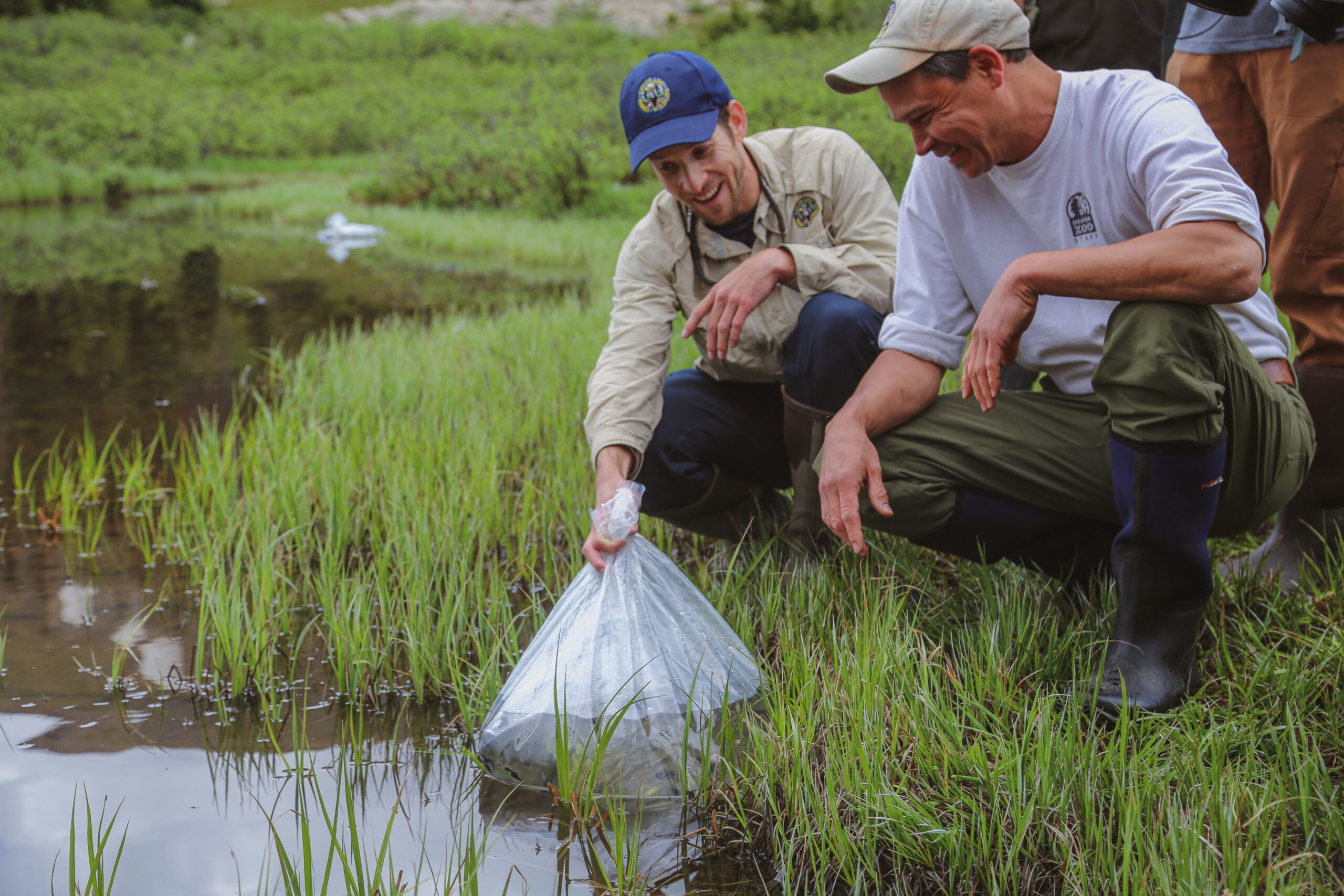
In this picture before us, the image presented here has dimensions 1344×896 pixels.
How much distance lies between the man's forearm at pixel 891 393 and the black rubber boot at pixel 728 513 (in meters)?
0.49

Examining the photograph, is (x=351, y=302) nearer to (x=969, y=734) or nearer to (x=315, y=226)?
(x=315, y=226)

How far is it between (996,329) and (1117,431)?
0.25 metres

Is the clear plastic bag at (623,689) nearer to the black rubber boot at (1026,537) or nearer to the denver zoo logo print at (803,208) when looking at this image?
the black rubber boot at (1026,537)

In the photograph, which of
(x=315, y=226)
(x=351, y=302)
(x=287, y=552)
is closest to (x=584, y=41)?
(x=315, y=226)

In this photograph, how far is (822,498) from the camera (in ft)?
6.07

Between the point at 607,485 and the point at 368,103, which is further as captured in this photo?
the point at 368,103

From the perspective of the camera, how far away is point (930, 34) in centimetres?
167

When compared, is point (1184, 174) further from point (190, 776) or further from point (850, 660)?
point (190, 776)

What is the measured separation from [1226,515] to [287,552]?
212 centimetres

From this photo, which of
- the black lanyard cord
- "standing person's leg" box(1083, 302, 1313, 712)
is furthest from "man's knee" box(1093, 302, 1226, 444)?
the black lanyard cord

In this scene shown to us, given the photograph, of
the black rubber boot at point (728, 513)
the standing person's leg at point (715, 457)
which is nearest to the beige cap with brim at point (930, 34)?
the standing person's leg at point (715, 457)

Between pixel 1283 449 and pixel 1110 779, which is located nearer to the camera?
pixel 1110 779

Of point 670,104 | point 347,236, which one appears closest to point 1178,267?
point 670,104

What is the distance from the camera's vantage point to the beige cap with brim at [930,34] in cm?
166
